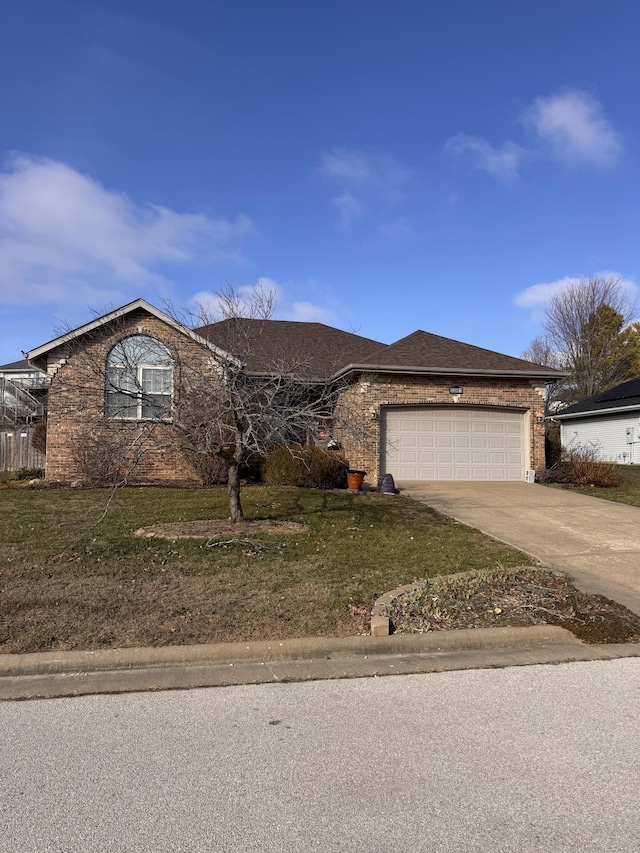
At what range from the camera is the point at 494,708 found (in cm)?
402

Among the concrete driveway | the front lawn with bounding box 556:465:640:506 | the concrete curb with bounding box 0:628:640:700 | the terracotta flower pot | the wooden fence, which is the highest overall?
the wooden fence

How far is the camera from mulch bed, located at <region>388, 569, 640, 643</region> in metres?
5.45

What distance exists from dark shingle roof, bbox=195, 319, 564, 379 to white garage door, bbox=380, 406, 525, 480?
4.51 feet

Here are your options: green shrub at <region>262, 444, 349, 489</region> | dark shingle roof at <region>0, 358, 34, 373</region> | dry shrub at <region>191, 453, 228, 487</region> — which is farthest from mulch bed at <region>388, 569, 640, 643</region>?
dark shingle roof at <region>0, 358, 34, 373</region>

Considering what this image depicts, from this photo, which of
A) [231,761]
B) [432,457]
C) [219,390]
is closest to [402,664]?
[231,761]

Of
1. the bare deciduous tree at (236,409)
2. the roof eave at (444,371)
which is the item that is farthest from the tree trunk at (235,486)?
the roof eave at (444,371)

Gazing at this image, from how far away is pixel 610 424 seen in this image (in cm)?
2864

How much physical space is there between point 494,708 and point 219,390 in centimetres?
612

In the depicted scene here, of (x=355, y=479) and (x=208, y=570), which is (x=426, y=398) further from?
(x=208, y=570)

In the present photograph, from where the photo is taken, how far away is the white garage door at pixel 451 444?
1741 cm

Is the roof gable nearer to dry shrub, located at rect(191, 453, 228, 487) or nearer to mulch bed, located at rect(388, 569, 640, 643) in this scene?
dry shrub, located at rect(191, 453, 228, 487)

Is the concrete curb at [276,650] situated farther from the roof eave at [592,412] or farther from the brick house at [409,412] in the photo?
the roof eave at [592,412]

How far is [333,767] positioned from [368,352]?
18.7 metres

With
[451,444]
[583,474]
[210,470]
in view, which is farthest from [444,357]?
[210,470]
